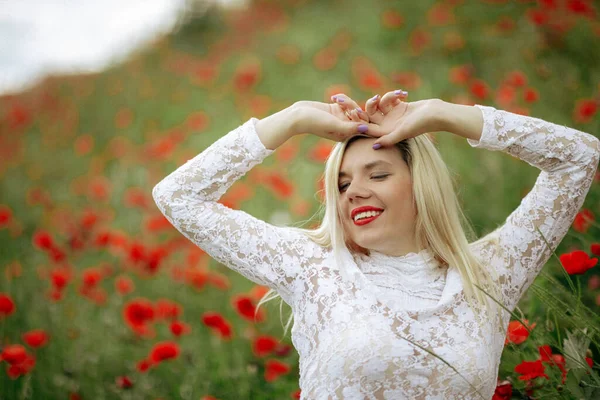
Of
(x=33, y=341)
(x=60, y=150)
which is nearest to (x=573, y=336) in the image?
(x=33, y=341)

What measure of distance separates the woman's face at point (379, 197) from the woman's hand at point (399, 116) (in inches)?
3.2

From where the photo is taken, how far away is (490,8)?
19.7 ft

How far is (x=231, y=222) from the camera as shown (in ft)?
6.69

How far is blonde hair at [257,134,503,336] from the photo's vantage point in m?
2.07

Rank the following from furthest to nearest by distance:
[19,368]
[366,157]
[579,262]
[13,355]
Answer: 1. [19,368]
2. [13,355]
3. [366,157]
4. [579,262]

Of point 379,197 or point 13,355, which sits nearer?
point 379,197

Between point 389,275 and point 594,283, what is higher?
point 389,275

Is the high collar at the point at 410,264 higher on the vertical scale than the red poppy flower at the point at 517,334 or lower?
higher

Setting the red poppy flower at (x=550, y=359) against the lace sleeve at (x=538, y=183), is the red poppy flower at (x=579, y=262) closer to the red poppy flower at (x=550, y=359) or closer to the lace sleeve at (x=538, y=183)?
the lace sleeve at (x=538, y=183)

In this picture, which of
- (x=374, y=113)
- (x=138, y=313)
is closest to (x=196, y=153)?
(x=138, y=313)

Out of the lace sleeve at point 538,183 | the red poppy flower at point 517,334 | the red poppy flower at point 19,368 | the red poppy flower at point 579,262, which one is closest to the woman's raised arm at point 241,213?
the lace sleeve at point 538,183

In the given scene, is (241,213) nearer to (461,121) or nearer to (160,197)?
(160,197)

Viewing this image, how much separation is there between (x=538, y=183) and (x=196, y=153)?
4.53 metres

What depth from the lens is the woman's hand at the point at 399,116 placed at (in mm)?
1970
